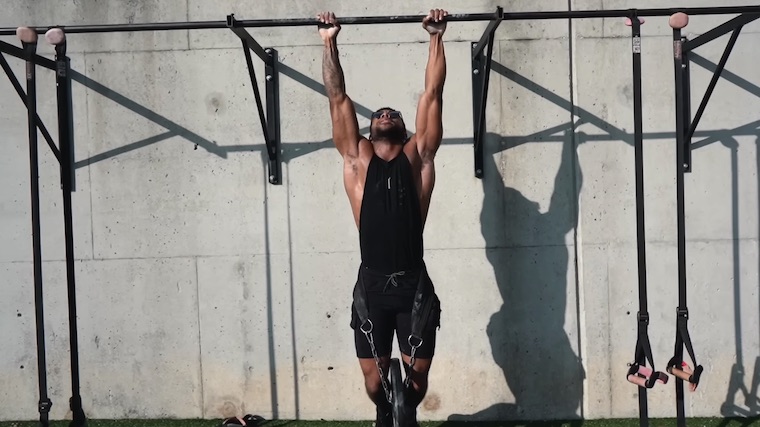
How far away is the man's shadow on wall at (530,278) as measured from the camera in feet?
14.8

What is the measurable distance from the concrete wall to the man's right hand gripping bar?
3.16ft

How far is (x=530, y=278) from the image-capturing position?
4535 mm

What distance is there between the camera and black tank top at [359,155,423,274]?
3639 millimetres

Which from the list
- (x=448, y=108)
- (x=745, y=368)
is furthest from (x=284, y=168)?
(x=745, y=368)

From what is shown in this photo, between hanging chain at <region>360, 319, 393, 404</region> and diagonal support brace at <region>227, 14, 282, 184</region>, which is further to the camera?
diagonal support brace at <region>227, 14, 282, 184</region>

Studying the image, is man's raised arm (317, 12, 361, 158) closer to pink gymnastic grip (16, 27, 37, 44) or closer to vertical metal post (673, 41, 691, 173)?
pink gymnastic grip (16, 27, 37, 44)

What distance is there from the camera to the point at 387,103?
14.8 ft

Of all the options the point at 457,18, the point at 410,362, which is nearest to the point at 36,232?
the point at 410,362

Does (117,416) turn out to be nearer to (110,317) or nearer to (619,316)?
(110,317)

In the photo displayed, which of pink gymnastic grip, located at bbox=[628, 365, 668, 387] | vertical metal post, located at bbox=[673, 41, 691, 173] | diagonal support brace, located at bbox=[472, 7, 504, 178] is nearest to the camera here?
pink gymnastic grip, located at bbox=[628, 365, 668, 387]

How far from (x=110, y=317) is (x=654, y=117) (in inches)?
138

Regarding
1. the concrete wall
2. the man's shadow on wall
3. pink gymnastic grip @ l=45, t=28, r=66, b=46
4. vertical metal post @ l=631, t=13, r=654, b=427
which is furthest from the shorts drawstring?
pink gymnastic grip @ l=45, t=28, r=66, b=46

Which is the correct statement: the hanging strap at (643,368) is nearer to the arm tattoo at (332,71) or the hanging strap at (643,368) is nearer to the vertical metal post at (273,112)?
the arm tattoo at (332,71)

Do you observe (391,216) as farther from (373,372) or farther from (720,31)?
(720,31)
